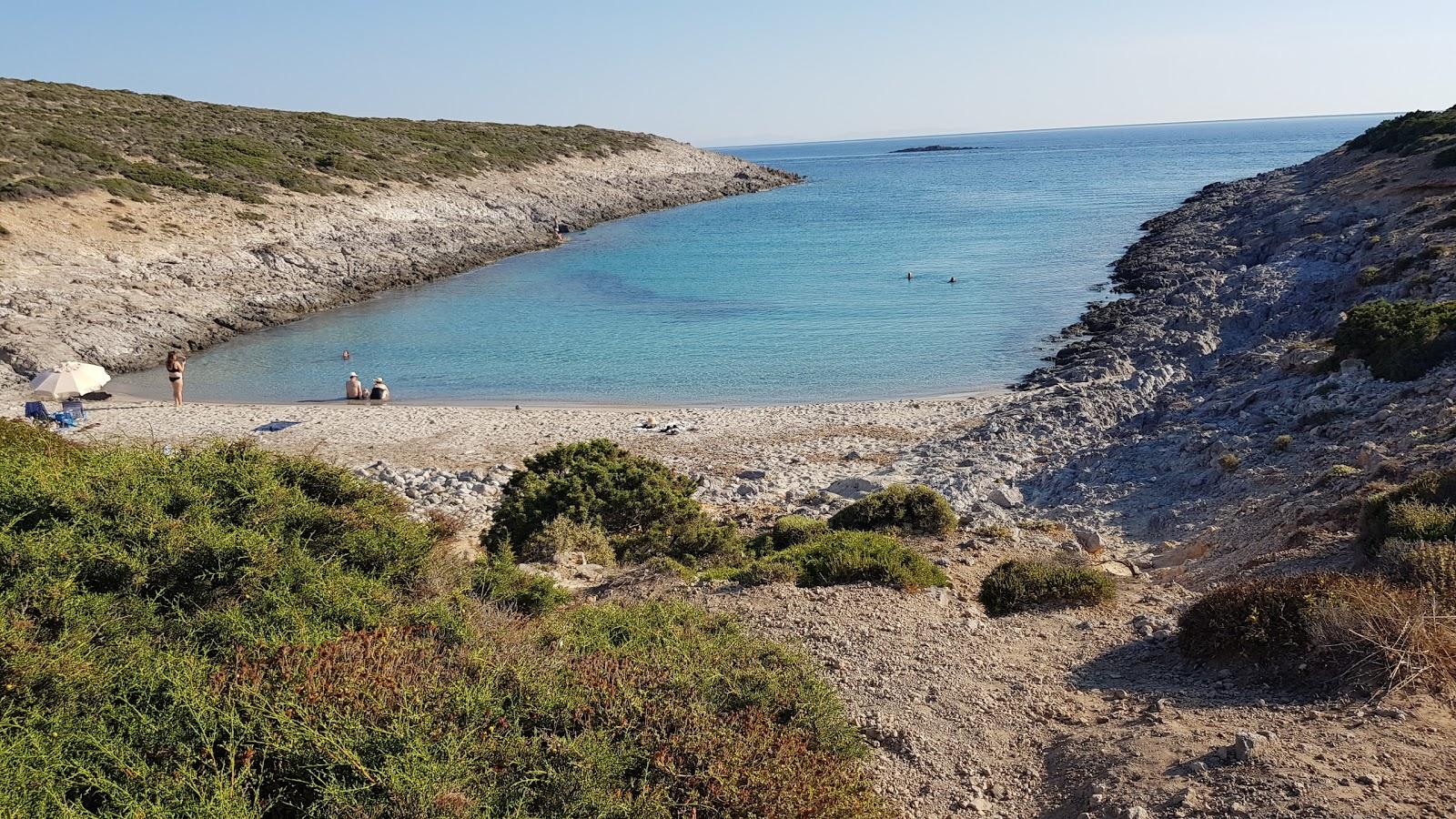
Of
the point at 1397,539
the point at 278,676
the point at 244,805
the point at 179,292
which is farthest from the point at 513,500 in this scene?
the point at 179,292

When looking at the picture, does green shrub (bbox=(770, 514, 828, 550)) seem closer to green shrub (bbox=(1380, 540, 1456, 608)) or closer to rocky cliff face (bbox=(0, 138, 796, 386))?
green shrub (bbox=(1380, 540, 1456, 608))

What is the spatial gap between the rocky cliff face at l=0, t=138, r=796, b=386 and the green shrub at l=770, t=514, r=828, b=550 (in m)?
23.2

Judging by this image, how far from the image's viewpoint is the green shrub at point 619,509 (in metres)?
11.9

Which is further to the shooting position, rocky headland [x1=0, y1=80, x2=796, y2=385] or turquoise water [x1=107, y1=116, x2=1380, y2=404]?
rocky headland [x1=0, y1=80, x2=796, y2=385]

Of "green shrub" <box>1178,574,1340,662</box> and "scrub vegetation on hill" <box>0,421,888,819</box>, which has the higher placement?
"scrub vegetation on hill" <box>0,421,888,819</box>

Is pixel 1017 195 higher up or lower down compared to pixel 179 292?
higher up

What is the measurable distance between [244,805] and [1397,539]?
9.13 metres

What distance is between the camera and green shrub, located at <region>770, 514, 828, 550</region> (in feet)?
38.7

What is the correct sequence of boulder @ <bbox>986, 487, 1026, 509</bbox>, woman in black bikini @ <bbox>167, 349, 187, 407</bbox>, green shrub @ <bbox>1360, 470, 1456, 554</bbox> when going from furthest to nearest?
woman in black bikini @ <bbox>167, 349, 187, 407</bbox> < boulder @ <bbox>986, 487, 1026, 509</bbox> < green shrub @ <bbox>1360, 470, 1456, 554</bbox>

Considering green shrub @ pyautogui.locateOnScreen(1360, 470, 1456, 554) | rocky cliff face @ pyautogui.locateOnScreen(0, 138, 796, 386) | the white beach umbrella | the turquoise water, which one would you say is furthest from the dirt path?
→ rocky cliff face @ pyautogui.locateOnScreen(0, 138, 796, 386)

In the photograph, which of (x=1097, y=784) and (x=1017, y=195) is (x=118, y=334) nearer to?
(x=1097, y=784)

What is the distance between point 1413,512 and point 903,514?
558cm

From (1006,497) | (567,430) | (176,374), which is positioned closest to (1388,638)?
(1006,497)

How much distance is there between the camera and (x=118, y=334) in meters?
29.1
